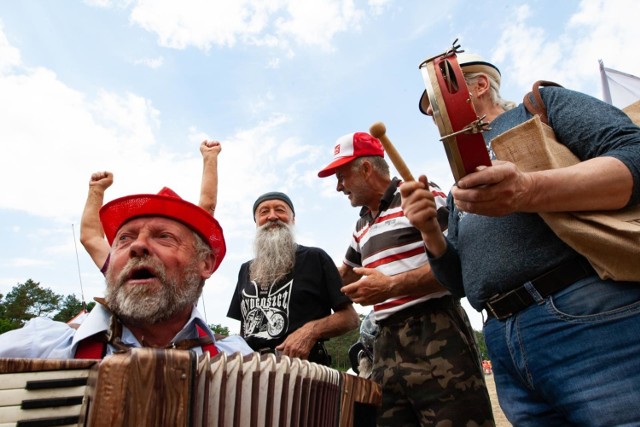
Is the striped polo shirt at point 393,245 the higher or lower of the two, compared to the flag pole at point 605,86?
lower

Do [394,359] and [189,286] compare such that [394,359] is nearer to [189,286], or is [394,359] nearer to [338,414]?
[338,414]

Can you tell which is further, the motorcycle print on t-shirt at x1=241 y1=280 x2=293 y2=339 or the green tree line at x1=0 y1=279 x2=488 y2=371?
the green tree line at x1=0 y1=279 x2=488 y2=371

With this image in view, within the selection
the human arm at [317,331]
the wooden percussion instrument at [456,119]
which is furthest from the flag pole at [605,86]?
the wooden percussion instrument at [456,119]

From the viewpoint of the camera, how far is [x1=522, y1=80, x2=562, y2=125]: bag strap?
184cm

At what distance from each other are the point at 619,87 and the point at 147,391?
291 inches

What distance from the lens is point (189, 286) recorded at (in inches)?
94.2

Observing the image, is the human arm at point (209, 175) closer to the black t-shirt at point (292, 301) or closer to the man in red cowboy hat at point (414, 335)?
the black t-shirt at point (292, 301)

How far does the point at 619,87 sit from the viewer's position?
624cm

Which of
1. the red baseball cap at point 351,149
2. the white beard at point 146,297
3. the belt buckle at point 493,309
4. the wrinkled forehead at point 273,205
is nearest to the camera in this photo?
the belt buckle at point 493,309

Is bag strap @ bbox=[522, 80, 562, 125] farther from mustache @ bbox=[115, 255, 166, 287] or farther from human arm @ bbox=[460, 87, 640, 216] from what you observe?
mustache @ bbox=[115, 255, 166, 287]

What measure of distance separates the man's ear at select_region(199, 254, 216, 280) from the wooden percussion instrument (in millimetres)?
1728

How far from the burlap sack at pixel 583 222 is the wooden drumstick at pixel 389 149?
0.36m

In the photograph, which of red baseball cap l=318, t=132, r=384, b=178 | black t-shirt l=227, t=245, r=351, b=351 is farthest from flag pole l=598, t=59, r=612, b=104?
black t-shirt l=227, t=245, r=351, b=351

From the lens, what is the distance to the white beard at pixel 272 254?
3.46m
